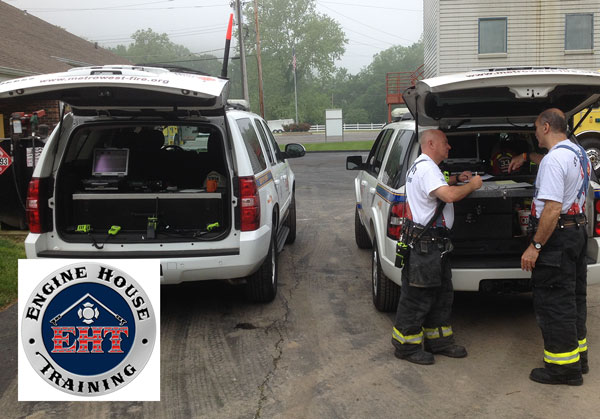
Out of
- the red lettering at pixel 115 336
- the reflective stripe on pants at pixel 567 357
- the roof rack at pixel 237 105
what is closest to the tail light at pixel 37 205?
the red lettering at pixel 115 336

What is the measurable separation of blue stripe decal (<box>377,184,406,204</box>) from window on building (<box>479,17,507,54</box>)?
64.7 ft

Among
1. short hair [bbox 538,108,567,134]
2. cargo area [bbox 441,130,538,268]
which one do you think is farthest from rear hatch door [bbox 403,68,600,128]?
short hair [bbox 538,108,567,134]

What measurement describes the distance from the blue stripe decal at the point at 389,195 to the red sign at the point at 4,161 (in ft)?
19.5

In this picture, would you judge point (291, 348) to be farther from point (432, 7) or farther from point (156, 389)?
point (432, 7)

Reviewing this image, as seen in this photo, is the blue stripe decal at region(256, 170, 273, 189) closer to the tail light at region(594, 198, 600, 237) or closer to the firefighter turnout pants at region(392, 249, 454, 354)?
the firefighter turnout pants at region(392, 249, 454, 354)

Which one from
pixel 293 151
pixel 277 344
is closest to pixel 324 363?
pixel 277 344

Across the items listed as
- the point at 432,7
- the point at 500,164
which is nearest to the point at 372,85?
the point at 432,7

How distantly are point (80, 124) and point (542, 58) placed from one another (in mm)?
21933

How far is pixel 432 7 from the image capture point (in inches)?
993

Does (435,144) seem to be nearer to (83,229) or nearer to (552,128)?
(552,128)

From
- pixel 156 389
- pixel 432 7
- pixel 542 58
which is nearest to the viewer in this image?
pixel 156 389

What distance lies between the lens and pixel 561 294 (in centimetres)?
404

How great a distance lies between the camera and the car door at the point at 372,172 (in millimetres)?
6410

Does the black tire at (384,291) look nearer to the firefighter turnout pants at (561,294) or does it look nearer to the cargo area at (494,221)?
the cargo area at (494,221)
